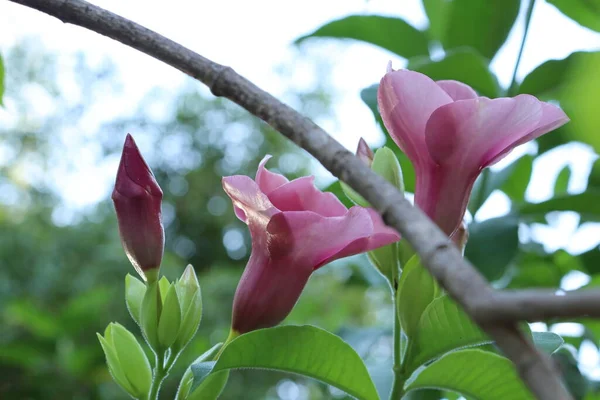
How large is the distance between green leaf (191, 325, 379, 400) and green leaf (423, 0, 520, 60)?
1.92 ft

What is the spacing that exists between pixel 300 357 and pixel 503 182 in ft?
1.51

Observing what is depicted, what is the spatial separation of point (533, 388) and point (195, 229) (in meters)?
6.45

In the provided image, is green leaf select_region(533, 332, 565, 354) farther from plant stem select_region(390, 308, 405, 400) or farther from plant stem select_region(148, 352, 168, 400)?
plant stem select_region(148, 352, 168, 400)

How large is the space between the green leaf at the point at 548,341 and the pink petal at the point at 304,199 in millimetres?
137

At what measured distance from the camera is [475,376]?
37cm

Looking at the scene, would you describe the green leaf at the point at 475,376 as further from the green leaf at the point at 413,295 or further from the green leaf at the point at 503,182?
the green leaf at the point at 503,182

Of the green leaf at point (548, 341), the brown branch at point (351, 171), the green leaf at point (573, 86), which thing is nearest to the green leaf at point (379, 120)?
the green leaf at point (573, 86)

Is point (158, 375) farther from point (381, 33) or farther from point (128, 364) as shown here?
point (381, 33)

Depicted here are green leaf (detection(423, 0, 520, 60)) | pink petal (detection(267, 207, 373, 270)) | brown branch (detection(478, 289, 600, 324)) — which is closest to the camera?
brown branch (detection(478, 289, 600, 324))

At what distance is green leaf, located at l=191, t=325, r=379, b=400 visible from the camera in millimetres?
365

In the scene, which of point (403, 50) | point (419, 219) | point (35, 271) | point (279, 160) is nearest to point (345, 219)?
point (419, 219)

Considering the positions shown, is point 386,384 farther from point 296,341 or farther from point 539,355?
point 539,355

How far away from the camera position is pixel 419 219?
0.17 m

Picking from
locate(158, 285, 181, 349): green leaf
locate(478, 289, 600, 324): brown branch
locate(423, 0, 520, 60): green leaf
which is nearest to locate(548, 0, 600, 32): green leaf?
locate(423, 0, 520, 60): green leaf
